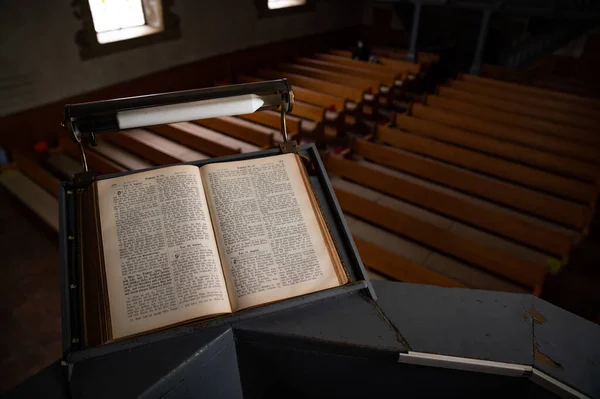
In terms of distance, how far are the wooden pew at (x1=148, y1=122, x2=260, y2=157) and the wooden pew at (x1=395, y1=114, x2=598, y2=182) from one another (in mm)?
2293

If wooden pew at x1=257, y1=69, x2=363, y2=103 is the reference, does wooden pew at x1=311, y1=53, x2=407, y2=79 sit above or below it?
above

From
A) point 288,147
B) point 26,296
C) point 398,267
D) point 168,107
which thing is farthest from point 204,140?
point 168,107

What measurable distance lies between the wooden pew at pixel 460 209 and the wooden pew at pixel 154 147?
214 centimetres

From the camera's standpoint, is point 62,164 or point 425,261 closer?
point 425,261

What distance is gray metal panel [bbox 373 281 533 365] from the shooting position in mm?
928

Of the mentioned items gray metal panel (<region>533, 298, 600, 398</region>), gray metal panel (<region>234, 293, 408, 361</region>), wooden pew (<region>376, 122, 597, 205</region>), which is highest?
gray metal panel (<region>533, 298, 600, 398</region>)

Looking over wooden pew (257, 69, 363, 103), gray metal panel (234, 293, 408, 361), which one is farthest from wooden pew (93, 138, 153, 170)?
gray metal panel (234, 293, 408, 361)

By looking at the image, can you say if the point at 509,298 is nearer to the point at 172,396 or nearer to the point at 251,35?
the point at 172,396

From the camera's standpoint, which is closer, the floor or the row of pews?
the floor

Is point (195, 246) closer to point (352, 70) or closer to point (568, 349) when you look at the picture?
point (568, 349)

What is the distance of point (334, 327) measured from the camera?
1.02m

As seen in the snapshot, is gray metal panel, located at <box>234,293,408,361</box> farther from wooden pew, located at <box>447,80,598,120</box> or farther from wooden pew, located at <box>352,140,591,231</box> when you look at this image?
wooden pew, located at <box>447,80,598,120</box>

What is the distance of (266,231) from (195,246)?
21cm

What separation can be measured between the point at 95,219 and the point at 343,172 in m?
3.57
